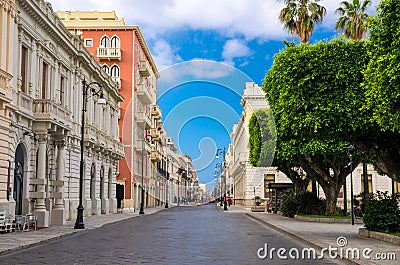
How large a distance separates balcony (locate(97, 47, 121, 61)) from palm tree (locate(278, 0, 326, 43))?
24789 millimetres

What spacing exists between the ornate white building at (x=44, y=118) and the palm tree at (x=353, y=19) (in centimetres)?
1691

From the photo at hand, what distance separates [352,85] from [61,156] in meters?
17.1

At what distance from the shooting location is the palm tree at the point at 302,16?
1433 inches

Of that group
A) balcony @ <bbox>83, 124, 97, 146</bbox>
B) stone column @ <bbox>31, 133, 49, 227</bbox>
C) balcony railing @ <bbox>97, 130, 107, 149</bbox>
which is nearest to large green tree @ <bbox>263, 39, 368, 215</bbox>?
stone column @ <bbox>31, 133, 49, 227</bbox>

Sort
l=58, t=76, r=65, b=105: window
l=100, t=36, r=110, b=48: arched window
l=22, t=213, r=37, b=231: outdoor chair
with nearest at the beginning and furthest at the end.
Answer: l=22, t=213, r=37, b=231: outdoor chair
l=58, t=76, r=65, b=105: window
l=100, t=36, r=110, b=48: arched window

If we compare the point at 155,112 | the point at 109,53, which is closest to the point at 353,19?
the point at 109,53

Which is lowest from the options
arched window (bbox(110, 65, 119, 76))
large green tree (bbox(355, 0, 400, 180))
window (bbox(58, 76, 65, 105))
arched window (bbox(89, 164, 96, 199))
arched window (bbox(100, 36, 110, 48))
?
arched window (bbox(89, 164, 96, 199))

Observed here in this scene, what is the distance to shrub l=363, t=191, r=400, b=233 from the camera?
18.3 meters

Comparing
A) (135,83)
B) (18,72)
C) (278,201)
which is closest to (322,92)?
(18,72)

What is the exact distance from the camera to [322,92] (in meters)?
20.0

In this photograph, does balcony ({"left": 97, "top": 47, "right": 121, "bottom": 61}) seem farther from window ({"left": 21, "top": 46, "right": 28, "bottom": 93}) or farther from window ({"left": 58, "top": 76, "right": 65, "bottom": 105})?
window ({"left": 21, "top": 46, "right": 28, "bottom": 93})

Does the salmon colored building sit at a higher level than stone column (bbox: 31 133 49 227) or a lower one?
higher

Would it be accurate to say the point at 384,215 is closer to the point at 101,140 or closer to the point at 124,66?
the point at 101,140

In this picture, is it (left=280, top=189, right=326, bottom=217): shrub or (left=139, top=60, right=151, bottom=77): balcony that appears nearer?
(left=280, top=189, right=326, bottom=217): shrub
